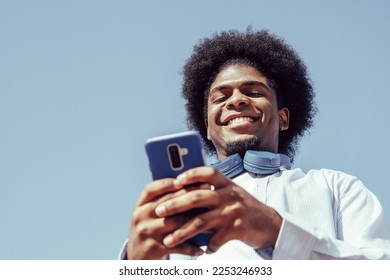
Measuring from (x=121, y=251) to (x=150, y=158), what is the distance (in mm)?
586

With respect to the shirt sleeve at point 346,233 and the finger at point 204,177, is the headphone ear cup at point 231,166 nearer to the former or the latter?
the shirt sleeve at point 346,233

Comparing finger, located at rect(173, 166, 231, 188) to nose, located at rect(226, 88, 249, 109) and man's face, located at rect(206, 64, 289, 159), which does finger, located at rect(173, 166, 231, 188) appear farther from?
nose, located at rect(226, 88, 249, 109)

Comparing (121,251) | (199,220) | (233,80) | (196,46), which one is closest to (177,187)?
(199,220)

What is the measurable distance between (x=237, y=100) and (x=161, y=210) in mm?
2260

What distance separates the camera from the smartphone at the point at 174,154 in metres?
1.99

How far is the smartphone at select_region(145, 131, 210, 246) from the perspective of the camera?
1.99 m

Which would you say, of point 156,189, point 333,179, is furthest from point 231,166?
point 156,189

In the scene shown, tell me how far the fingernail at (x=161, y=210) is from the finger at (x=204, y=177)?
0.10 metres

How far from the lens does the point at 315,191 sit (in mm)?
3229

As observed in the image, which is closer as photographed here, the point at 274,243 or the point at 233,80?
the point at 274,243

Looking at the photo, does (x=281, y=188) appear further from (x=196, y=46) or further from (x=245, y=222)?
(x=196, y=46)

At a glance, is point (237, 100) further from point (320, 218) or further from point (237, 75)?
point (320, 218)

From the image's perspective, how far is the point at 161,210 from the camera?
71.7 inches

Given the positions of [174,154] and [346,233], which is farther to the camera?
[346,233]
